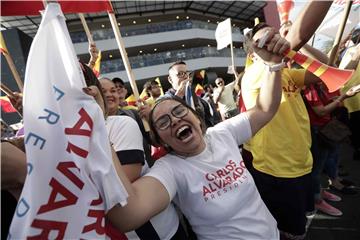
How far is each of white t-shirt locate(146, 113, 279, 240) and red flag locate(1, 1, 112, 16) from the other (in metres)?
1.39

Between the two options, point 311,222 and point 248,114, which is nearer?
point 248,114

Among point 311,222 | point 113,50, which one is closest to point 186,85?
point 311,222

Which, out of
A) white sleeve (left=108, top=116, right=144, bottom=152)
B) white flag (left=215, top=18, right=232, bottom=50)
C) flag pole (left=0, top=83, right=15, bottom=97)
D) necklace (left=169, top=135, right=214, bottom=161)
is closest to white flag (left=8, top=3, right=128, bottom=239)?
white sleeve (left=108, top=116, right=144, bottom=152)

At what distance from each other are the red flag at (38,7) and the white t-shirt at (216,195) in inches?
54.6

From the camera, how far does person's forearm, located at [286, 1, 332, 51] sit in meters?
1.38

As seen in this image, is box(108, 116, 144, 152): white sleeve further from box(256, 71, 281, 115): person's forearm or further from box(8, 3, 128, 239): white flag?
box(256, 71, 281, 115): person's forearm

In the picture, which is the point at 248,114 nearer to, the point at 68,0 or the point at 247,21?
the point at 68,0

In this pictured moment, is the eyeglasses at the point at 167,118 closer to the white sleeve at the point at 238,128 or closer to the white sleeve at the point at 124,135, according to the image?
the white sleeve at the point at 124,135

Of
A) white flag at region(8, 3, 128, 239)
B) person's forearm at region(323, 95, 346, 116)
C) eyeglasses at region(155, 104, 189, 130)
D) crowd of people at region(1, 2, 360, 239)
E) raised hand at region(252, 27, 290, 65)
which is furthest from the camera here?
person's forearm at region(323, 95, 346, 116)

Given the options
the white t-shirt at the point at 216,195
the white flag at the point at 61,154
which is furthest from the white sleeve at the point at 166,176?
the white flag at the point at 61,154

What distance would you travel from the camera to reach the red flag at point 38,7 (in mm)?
2098

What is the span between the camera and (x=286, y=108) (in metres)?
2.08

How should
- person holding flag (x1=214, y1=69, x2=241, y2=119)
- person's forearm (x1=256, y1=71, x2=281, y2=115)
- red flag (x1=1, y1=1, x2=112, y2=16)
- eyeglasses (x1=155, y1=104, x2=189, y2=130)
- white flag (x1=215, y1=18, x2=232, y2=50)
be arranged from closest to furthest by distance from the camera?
eyeglasses (x1=155, y1=104, x2=189, y2=130), person's forearm (x1=256, y1=71, x2=281, y2=115), red flag (x1=1, y1=1, x2=112, y2=16), white flag (x1=215, y1=18, x2=232, y2=50), person holding flag (x1=214, y1=69, x2=241, y2=119)

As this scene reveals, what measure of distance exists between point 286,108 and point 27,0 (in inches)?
75.9
